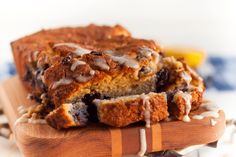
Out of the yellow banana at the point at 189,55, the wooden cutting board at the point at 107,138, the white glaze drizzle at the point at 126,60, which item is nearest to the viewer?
the wooden cutting board at the point at 107,138

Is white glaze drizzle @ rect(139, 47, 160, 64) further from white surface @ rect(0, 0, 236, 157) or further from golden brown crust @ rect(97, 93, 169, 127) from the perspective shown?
white surface @ rect(0, 0, 236, 157)

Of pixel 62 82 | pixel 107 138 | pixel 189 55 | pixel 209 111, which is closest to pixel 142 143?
pixel 107 138

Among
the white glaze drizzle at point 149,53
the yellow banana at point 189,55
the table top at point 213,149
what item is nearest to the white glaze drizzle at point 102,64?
the white glaze drizzle at point 149,53

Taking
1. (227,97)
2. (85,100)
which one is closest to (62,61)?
(85,100)

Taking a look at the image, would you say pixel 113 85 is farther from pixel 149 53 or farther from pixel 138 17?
pixel 138 17

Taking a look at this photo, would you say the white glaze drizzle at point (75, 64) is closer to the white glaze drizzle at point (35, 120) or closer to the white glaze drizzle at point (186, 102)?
the white glaze drizzle at point (35, 120)

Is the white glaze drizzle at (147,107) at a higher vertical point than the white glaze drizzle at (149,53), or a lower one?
lower

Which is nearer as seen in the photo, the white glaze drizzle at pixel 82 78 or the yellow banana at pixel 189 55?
the white glaze drizzle at pixel 82 78

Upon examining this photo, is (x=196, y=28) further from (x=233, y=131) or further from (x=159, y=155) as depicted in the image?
(x=159, y=155)
